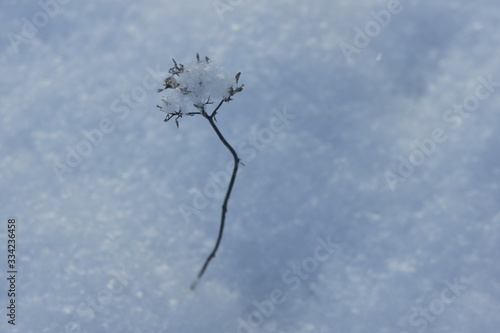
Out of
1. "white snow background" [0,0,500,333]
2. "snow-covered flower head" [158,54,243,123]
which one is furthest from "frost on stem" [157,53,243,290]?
"white snow background" [0,0,500,333]

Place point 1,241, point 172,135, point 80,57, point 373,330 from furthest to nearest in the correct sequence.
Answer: point 80,57
point 172,135
point 1,241
point 373,330

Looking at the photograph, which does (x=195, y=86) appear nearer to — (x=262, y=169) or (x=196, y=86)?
(x=196, y=86)

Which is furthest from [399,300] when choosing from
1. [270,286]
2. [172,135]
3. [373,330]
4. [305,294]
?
[172,135]

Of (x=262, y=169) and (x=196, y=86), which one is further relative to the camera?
(x=262, y=169)

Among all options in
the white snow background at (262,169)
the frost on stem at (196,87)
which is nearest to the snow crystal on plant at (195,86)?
the frost on stem at (196,87)

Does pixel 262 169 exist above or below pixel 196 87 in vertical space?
above

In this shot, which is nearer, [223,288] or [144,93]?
[223,288]

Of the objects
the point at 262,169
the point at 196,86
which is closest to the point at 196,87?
A: the point at 196,86

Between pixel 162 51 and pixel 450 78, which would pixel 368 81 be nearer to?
pixel 450 78
